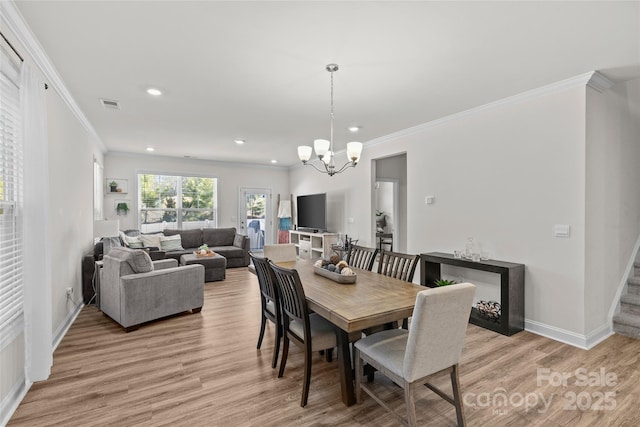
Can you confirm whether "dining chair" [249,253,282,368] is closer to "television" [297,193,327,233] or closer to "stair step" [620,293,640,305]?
"stair step" [620,293,640,305]

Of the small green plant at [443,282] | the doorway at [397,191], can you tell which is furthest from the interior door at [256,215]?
the small green plant at [443,282]

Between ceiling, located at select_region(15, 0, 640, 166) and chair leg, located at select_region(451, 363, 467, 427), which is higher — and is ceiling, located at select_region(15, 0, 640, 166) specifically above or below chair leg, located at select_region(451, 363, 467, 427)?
above

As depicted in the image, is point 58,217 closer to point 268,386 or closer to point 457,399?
point 268,386

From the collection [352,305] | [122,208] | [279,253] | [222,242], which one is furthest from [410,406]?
[122,208]

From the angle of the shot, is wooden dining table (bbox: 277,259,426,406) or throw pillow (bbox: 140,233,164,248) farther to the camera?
throw pillow (bbox: 140,233,164,248)

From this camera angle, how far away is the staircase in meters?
3.26

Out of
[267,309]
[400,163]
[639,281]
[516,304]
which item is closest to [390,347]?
[267,309]

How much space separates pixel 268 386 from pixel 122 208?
6098 millimetres

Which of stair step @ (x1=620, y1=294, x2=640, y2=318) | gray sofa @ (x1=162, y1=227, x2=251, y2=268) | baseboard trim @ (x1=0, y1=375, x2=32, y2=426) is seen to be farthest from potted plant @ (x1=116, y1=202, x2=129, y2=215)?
stair step @ (x1=620, y1=294, x2=640, y2=318)

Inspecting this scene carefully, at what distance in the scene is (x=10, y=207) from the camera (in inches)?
83.4

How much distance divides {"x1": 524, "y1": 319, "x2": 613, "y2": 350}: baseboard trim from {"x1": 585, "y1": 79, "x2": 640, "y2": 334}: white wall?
0.08 metres

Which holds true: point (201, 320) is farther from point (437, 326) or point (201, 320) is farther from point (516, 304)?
point (516, 304)

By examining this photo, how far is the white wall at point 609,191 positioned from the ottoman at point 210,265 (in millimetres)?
5235

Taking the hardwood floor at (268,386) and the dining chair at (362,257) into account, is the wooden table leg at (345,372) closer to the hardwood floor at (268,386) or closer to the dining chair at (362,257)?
the hardwood floor at (268,386)
